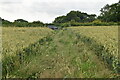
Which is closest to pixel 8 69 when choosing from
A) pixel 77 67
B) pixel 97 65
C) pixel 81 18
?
pixel 77 67

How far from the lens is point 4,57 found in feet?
24.9

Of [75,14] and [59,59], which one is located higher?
[75,14]

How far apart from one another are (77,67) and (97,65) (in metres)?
0.78

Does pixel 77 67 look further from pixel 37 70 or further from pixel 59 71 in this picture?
pixel 37 70

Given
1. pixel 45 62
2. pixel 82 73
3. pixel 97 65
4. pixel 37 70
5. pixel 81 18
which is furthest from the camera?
pixel 81 18

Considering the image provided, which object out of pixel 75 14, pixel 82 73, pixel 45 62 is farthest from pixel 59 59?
pixel 75 14

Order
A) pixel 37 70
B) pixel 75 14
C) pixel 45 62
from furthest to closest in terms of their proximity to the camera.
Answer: pixel 75 14, pixel 45 62, pixel 37 70

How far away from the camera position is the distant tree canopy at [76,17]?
89.1 metres

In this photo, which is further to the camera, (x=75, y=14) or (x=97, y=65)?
(x=75, y=14)

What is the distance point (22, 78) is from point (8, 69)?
867 mm

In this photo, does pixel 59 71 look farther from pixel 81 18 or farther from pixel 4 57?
pixel 81 18

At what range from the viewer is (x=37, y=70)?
7.48 metres

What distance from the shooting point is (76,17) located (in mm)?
88750

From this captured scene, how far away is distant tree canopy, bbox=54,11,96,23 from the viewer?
8906 cm
